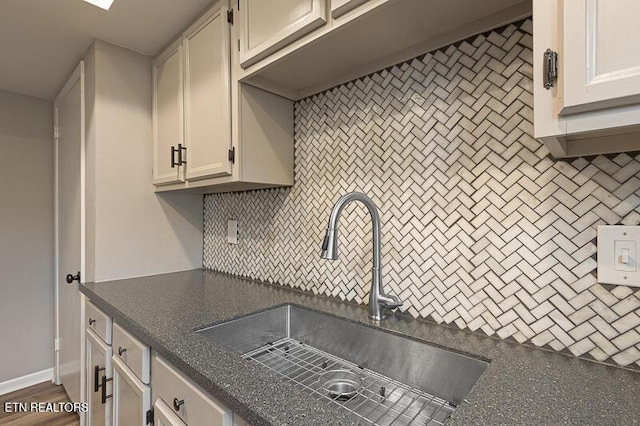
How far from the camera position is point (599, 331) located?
76 cm

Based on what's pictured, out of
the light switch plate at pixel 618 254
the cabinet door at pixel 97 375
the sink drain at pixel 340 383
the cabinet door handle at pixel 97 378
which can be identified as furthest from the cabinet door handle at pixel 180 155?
the light switch plate at pixel 618 254

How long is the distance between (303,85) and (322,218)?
1.94 ft

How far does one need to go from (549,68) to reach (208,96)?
4.23ft

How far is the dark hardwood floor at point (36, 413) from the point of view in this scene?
198 centimetres

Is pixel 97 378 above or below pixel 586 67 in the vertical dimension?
below

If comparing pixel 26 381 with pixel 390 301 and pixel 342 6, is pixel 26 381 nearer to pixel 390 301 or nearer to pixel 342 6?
pixel 390 301

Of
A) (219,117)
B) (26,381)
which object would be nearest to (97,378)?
(219,117)

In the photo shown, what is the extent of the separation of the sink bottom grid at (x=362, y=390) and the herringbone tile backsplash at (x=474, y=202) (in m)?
0.24

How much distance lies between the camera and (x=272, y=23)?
111 centimetres

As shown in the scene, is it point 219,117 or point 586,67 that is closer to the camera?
point 586,67

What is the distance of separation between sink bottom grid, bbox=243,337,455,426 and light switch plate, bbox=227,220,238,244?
79 cm

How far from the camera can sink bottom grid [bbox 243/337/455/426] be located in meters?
0.80

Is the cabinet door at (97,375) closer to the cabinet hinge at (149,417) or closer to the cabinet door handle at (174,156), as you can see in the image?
the cabinet hinge at (149,417)

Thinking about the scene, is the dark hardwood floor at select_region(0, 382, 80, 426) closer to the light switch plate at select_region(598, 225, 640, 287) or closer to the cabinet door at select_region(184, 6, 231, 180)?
the cabinet door at select_region(184, 6, 231, 180)
